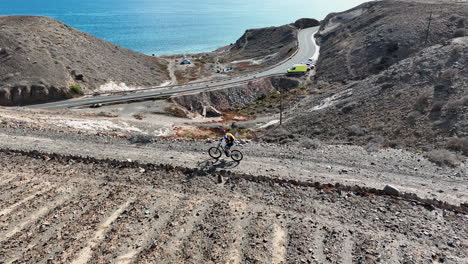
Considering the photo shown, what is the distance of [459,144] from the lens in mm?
22547

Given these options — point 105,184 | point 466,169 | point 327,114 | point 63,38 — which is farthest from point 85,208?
point 63,38

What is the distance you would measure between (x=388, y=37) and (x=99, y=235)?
67.0 metres

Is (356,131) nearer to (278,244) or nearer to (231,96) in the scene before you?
(278,244)

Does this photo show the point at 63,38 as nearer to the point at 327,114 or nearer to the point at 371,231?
the point at 327,114

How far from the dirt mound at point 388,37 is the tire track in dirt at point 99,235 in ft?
169

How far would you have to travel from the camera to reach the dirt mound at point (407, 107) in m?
26.6

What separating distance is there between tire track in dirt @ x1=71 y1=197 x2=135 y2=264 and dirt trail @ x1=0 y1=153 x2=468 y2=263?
0.04 meters

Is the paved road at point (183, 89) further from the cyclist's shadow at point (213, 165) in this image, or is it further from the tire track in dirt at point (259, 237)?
the tire track in dirt at point (259, 237)

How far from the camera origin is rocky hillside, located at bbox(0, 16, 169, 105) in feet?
164

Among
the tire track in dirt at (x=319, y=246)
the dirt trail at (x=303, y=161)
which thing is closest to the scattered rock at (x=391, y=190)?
the dirt trail at (x=303, y=161)

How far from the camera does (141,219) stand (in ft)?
46.5

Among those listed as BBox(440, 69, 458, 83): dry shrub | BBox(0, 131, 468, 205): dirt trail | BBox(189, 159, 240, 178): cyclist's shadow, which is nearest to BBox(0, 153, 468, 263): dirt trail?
BBox(189, 159, 240, 178): cyclist's shadow

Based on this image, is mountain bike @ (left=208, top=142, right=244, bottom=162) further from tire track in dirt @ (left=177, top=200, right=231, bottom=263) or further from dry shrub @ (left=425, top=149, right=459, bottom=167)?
dry shrub @ (left=425, top=149, right=459, bottom=167)

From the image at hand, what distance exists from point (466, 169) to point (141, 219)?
19208 millimetres
